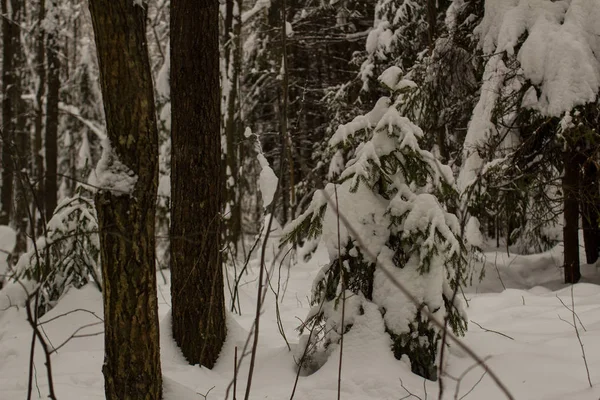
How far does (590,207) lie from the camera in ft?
20.3

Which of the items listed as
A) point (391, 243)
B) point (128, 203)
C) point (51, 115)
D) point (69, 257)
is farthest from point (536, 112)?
point (51, 115)

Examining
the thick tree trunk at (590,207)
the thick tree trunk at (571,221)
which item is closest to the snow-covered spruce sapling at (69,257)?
the thick tree trunk at (590,207)

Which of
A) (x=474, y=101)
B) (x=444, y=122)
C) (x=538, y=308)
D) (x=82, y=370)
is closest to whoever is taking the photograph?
(x=82, y=370)

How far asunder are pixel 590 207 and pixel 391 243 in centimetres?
373

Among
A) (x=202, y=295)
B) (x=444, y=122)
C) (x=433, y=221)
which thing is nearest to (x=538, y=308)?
(x=433, y=221)

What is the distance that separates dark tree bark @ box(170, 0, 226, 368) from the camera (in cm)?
397

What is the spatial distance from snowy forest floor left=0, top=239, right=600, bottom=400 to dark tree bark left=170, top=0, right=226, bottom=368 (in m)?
0.27

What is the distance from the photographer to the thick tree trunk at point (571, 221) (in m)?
6.25

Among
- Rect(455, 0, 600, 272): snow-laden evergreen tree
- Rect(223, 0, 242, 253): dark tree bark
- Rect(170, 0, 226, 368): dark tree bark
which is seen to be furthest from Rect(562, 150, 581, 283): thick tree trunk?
Rect(223, 0, 242, 253): dark tree bark

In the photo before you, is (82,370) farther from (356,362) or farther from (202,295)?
(356,362)

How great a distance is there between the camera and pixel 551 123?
20.1 ft

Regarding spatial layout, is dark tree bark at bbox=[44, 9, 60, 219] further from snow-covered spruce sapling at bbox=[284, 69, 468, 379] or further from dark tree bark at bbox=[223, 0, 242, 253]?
snow-covered spruce sapling at bbox=[284, 69, 468, 379]

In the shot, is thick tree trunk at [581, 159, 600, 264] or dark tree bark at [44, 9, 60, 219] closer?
thick tree trunk at [581, 159, 600, 264]

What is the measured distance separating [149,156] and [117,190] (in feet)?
0.81
